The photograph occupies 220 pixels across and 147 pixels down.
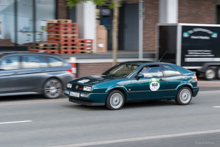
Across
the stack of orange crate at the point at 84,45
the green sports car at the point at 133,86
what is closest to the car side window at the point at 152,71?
the green sports car at the point at 133,86

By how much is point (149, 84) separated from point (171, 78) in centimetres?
83

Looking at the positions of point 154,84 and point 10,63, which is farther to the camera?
point 10,63

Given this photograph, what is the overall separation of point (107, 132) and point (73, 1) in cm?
816

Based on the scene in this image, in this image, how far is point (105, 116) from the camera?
368 inches

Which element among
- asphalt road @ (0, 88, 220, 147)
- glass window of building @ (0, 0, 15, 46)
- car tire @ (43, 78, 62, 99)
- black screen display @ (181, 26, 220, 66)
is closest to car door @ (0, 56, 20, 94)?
asphalt road @ (0, 88, 220, 147)

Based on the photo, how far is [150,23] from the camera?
23.4m

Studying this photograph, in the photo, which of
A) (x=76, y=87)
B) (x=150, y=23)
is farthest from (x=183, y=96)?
(x=150, y=23)

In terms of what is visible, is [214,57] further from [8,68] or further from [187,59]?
[8,68]

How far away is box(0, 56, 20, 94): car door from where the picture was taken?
1140 centimetres

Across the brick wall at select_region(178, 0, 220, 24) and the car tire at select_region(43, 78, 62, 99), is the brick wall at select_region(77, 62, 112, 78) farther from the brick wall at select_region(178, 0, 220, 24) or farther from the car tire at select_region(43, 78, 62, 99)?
the brick wall at select_region(178, 0, 220, 24)

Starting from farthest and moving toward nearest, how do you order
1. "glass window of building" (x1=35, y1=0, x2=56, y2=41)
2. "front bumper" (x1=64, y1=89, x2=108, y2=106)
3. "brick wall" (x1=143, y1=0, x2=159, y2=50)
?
"brick wall" (x1=143, y1=0, x2=159, y2=50), "glass window of building" (x1=35, y1=0, x2=56, y2=41), "front bumper" (x1=64, y1=89, x2=108, y2=106)

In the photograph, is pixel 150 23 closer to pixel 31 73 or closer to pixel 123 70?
pixel 31 73

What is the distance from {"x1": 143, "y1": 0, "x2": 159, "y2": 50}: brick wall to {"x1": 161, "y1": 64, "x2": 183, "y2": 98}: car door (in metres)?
12.2

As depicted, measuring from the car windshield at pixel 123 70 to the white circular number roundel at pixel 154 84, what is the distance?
1.95ft
